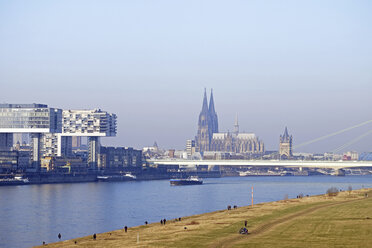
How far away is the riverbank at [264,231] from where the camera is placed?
51375 millimetres

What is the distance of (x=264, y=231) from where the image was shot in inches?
2266

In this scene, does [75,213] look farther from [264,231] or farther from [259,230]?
[264,231]

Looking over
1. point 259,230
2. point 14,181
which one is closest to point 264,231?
point 259,230

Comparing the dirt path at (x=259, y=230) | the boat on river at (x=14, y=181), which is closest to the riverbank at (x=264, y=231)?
the dirt path at (x=259, y=230)

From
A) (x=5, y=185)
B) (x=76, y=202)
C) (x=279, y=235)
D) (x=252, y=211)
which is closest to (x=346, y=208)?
(x=252, y=211)

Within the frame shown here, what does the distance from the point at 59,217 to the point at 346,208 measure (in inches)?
1466

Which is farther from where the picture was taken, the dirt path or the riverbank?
the riverbank

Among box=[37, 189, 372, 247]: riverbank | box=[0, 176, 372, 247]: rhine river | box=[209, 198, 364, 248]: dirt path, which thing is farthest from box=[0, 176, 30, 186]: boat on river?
box=[209, 198, 364, 248]: dirt path

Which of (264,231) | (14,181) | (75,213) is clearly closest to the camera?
(264,231)

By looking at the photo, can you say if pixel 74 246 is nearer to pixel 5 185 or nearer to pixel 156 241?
pixel 156 241

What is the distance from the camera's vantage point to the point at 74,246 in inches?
2218

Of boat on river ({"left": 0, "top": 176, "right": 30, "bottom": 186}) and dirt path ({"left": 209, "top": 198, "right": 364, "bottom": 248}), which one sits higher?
boat on river ({"left": 0, "top": 176, "right": 30, "bottom": 186})

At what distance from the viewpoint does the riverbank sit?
5138 cm

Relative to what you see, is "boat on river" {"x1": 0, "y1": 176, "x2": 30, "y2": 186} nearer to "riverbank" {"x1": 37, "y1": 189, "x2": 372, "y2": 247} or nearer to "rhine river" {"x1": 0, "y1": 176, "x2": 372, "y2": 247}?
"rhine river" {"x1": 0, "y1": 176, "x2": 372, "y2": 247}
